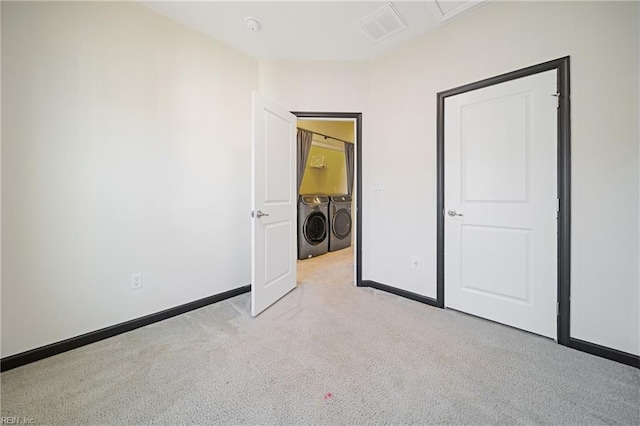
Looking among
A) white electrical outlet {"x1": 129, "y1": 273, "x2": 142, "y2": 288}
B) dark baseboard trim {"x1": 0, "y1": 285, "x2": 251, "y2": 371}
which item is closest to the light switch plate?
dark baseboard trim {"x1": 0, "y1": 285, "x2": 251, "y2": 371}

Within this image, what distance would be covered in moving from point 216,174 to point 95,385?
1.74m

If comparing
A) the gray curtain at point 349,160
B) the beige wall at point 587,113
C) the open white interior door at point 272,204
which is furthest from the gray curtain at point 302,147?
the beige wall at point 587,113

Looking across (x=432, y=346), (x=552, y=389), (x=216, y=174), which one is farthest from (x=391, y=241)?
(x=216, y=174)

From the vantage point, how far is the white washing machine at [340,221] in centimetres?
483

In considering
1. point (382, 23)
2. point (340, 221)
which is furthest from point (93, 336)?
point (340, 221)

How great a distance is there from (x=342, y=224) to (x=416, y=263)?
8.31 ft

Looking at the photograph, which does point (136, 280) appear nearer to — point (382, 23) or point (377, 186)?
point (377, 186)

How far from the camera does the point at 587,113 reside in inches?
66.9

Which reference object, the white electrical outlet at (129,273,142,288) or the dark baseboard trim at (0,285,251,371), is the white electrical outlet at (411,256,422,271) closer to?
the dark baseboard trim at (0,285,251,371)

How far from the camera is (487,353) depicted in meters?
1.72

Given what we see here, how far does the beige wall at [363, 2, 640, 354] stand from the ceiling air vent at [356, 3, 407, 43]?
0.34m

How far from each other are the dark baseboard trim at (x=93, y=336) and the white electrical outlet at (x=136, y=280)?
10.1 inches

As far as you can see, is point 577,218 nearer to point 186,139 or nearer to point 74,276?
point 186,139

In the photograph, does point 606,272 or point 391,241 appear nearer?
point 606,272
